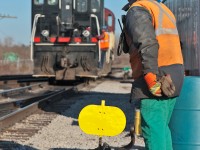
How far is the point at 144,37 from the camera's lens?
133 inches

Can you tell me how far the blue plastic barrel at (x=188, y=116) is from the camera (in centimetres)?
393

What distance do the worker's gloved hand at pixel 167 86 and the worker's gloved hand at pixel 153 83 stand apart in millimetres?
33

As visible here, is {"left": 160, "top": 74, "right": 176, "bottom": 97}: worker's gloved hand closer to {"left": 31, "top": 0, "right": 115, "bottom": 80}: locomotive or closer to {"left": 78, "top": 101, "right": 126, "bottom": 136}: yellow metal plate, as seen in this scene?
{"left": 78, "top": 101, "right": 126, "bottom": 136}: yellow metal plate

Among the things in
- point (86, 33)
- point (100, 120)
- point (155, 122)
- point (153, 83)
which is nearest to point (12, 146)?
point (100, 120)

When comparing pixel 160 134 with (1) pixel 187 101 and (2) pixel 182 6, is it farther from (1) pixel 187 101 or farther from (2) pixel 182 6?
(2) pixel 182 6

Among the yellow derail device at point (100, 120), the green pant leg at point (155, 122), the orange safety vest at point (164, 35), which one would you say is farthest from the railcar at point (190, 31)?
the green pant leg at point (155, 122)

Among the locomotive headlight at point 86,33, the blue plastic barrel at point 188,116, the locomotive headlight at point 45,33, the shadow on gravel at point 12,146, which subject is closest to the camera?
the blue plastic barrel at point 188,116

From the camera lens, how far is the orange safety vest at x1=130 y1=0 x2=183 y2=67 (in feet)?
11.6

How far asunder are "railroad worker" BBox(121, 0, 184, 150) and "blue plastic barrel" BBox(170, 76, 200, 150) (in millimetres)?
341

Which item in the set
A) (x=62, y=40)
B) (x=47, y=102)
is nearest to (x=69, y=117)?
(x=47, y=102)

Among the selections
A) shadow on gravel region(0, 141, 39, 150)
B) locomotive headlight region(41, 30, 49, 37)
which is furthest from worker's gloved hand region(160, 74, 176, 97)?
locomotive headlight region(41, 30, 49, 37)

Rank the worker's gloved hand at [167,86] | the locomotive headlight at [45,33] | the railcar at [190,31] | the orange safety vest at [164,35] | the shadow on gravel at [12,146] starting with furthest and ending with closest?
the locomotive headlight at [45,33] → the railcar at [190,31] → the shadow on gravel at [12,146] → the orange safety vest at [164,35] → the worker's gloved hand at [167,86]

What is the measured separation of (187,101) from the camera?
13.0 ft

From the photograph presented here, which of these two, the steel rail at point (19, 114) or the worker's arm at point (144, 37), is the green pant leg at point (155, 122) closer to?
the worker's arm at point (144, 37)
